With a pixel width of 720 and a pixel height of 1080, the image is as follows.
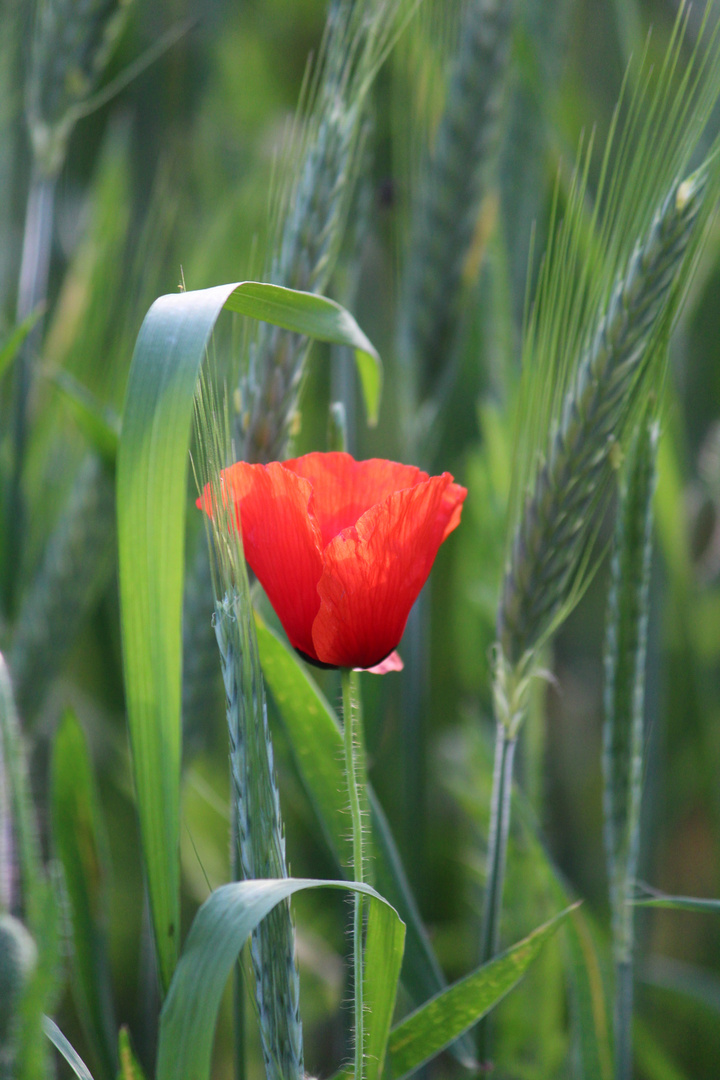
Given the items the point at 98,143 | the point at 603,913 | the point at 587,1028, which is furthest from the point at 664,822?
the point at 98,143

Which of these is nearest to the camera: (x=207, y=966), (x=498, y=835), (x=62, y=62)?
(x=207, y=966)

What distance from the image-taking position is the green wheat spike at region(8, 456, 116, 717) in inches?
19.2

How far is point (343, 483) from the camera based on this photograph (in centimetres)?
31

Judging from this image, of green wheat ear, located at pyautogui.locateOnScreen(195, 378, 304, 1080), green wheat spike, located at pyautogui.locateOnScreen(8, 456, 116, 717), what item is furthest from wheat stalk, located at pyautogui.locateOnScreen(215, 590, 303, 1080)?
green wheat spike, located at pyautogui.locateOnScreen(8, 456, 116, 717)

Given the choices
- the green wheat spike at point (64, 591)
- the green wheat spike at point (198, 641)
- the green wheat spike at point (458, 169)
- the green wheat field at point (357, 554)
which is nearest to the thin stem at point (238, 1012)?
the green wheat field at point (357, 554)

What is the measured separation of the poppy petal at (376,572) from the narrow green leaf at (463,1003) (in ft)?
0.39

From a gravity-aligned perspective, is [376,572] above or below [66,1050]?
above

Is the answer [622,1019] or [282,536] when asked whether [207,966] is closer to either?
[282,536]

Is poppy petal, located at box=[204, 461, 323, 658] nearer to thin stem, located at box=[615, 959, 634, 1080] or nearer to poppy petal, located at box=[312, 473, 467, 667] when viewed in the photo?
poppy petal, located at box=[312, 473, 467, 667]

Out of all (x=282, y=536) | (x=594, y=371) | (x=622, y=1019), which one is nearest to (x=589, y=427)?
(x=594, y=371)

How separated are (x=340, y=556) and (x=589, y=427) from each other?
12 centimetres

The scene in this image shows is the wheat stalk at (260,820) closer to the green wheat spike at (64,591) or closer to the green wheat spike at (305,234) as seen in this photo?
the green wheat spike at (305,234)

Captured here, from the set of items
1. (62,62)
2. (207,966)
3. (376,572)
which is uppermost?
(62,62)

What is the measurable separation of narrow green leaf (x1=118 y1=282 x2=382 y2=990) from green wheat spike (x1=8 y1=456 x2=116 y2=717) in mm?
226
